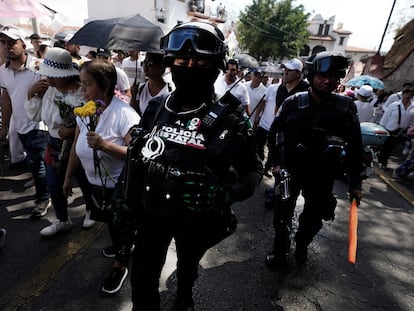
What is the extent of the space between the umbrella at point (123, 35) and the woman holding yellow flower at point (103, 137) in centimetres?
126

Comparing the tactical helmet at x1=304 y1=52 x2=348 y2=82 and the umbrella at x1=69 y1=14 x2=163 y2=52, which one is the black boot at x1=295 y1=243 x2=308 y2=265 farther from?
the umbrella at x1=69 y1=14 x2=163 y2=52

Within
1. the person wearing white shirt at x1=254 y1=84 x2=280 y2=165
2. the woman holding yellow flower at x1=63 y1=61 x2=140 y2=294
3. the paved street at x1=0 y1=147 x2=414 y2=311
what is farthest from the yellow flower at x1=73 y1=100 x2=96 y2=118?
the person wearing white shirt at x1=254 y1=84 x2=280 y2=165

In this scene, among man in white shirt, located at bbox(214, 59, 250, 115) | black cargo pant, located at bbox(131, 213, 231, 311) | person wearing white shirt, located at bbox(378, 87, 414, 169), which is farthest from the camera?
person wearing white shirt, located at bbox(378, 87, 414, 169)

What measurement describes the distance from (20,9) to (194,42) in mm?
2894

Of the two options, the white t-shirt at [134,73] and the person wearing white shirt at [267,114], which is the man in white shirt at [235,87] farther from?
the white t-shirt at [134,73]

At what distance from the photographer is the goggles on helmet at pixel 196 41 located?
1345 mm

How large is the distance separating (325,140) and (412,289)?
171 cm

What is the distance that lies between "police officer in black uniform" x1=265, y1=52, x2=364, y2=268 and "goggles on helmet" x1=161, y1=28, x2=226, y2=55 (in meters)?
1.14

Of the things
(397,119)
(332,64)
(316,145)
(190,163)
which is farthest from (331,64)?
(397,119)

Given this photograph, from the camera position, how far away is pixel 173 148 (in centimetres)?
140

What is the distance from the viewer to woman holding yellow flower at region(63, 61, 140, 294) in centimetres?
187

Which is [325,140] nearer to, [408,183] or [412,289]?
[412,289]

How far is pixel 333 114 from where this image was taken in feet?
7.13

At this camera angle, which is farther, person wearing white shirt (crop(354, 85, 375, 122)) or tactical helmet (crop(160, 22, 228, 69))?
person wearing white shirt (crop(354, 85, 375, 122))
